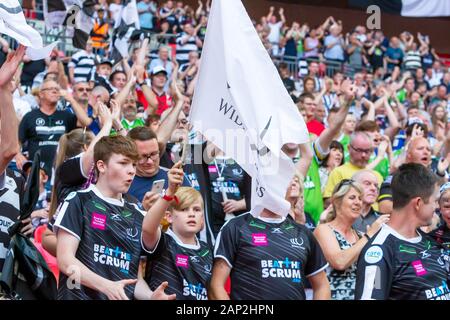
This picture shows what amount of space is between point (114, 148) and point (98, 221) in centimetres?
46

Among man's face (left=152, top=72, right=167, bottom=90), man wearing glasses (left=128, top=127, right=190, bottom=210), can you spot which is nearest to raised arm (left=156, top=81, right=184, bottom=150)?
man wearing glasses (left=128, top=127, right=190, bottom=210)

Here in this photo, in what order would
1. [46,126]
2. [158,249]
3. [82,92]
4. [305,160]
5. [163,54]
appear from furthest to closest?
[163,54], [82,92], [46,126], [305,160], [158,249]

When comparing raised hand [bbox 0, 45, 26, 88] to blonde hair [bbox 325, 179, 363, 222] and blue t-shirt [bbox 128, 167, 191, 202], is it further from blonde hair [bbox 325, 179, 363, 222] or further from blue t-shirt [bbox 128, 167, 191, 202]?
blonde hair [bbox 325, 179, 363, 222]

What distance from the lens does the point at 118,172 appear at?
551 cm

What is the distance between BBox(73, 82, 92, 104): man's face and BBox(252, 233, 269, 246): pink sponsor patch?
17.0ft

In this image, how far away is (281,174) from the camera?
600 centimetres

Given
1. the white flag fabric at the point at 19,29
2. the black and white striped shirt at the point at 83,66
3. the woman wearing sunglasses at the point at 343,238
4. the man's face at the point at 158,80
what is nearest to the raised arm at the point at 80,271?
the white flag fabric at the point at 19,29

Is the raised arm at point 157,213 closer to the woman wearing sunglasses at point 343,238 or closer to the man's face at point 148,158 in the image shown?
the man's face at point 148,158

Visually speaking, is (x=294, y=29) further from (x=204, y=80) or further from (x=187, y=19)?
(x=204, y=80)

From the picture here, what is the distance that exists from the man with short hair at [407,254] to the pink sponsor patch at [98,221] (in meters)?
1.49

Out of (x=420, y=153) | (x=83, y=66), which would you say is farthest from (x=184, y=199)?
(x=83, y=66)

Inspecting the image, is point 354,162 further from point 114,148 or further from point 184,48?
point 184,48

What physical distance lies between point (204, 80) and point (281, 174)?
2.77 ft

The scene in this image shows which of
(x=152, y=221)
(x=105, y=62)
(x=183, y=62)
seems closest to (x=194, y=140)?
(x=152, y=221)
